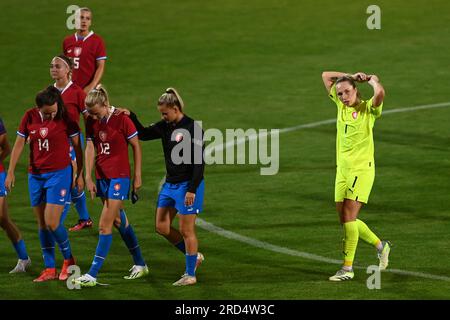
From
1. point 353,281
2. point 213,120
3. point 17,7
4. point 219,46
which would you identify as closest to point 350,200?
point 353,281

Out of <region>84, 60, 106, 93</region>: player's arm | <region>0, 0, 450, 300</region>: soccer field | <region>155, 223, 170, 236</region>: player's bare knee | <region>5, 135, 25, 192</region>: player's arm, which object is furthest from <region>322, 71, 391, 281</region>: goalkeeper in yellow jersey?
<region>84, 60, 106, 93</region>: player's arm

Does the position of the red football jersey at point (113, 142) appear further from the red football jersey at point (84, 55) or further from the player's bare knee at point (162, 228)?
the red football jersey at point (84, 55)

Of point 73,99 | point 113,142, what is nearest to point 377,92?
point 113,142

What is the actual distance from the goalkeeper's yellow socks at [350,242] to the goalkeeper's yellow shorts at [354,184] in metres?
0.30

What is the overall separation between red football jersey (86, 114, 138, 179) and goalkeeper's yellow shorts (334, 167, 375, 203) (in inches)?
91.8

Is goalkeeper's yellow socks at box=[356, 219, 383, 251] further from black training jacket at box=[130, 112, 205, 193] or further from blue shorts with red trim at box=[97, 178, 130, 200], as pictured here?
blue shorts with red trim at box=[97, 178, 130, 200]

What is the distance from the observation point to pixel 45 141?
13109 mm

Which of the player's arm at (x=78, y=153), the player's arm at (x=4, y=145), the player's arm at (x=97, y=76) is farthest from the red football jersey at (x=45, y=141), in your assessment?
the player's arm at (x=97, y=76)

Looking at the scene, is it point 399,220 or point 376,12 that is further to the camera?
point 376,12

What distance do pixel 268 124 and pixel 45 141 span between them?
369 inches

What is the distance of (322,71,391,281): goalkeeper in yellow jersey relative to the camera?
1309 cm

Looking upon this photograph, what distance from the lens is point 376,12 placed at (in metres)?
30.1
